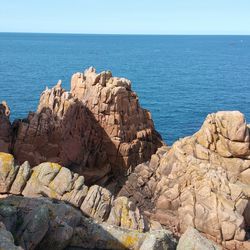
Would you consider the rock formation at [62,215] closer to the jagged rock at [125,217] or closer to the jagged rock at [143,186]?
the jagged rock at [125,217]

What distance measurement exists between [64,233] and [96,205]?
8082 millimetres

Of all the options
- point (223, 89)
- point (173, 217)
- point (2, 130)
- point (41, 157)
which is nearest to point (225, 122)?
point (173, 217)

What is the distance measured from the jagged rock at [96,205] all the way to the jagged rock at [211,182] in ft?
32.4

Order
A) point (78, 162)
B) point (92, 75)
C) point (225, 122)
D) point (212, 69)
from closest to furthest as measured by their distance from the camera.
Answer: point (225, 122) → point (78, 162) → point (92, 75) → point (212, 69)

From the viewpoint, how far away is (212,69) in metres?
196

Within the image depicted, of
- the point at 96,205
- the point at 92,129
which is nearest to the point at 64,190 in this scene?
the point at 96,205

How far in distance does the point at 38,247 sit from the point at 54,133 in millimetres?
32815

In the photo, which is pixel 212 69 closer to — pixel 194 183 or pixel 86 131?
pixel 86 131

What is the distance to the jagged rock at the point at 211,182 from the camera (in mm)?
35812

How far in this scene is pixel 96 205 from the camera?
101 ft

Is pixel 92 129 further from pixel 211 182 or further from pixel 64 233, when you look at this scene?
pixel 64 233

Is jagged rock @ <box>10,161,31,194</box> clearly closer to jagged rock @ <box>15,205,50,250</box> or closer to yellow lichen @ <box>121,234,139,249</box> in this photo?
jagged rock @ <box>15,205,50,250</box>

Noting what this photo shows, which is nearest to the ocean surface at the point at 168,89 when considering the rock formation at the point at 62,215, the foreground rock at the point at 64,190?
the foreground rock at the point at 64,190

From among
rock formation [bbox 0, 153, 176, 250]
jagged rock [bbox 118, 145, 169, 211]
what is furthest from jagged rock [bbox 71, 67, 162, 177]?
rock formation [bbox 0, 153, 176, 250]
